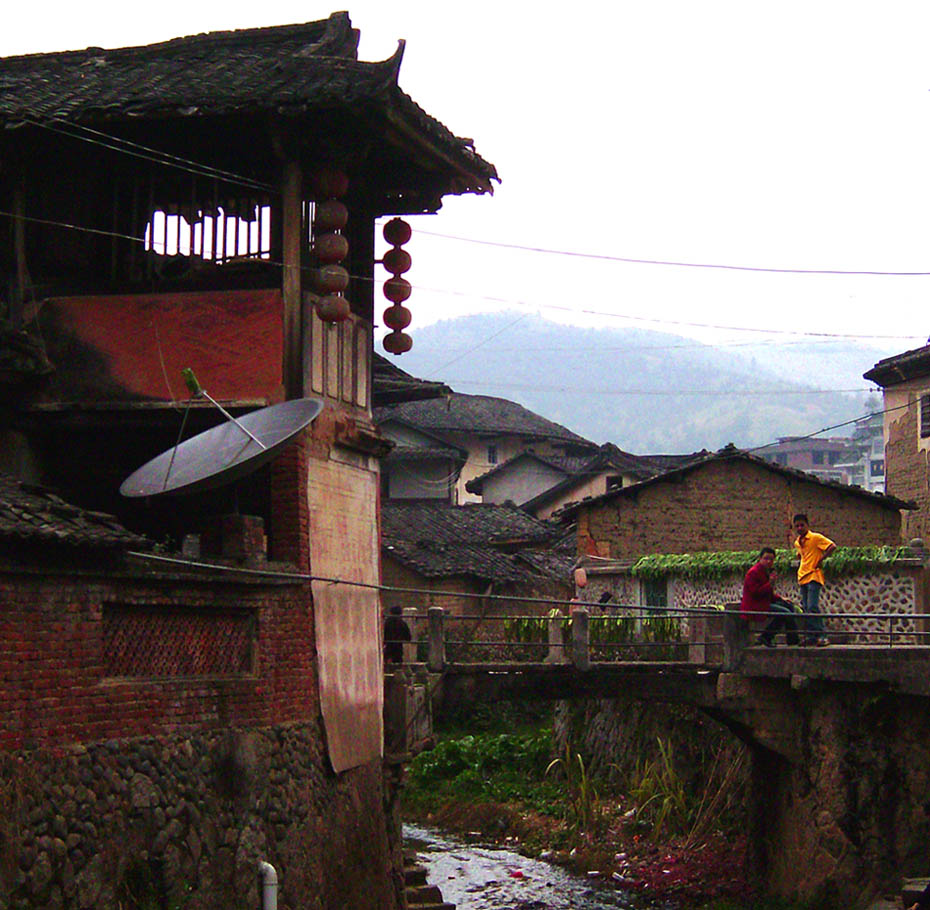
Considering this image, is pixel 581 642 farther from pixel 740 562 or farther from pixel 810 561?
pixel 740 562

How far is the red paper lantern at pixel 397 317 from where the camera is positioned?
61.5ft

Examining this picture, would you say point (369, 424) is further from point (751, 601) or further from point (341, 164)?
point (751, 601)

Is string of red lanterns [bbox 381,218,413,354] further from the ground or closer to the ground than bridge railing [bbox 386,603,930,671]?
further from the ground

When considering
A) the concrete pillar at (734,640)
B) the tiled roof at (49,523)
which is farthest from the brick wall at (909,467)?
the tiled roof at (49,523)

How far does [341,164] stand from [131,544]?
18.7 ft

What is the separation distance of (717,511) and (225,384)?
20758mm

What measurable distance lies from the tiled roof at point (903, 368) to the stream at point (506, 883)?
48.7 feet

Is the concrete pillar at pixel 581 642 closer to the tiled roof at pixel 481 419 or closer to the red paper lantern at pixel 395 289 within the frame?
the red paper lantern at pixel 395 289

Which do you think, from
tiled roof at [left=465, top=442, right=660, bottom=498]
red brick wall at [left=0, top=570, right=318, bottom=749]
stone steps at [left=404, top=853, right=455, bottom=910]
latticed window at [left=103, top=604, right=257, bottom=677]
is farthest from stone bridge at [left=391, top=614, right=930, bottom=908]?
tiled roof at [left=465, top=442, right=660, bottom=498]

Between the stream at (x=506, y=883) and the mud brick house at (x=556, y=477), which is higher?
the mud brick house at (x=556, y=477)

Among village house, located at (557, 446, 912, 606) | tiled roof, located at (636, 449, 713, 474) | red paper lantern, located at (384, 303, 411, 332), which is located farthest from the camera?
tiled roof, located at (636, 449, 713, 474)

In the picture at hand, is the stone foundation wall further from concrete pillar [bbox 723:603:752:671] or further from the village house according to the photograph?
the village house

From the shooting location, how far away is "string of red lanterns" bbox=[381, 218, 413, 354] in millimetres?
18797

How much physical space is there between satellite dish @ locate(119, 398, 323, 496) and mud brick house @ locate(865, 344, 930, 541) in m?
24.0
